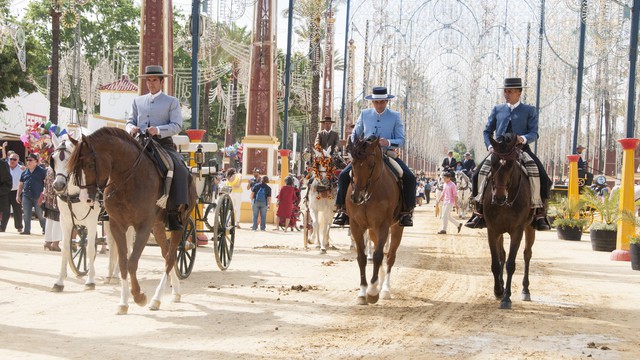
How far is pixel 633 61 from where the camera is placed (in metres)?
18.7

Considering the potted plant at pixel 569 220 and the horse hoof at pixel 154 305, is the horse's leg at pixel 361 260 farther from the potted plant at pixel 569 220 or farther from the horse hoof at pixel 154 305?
the potted plant at pixel 569 220

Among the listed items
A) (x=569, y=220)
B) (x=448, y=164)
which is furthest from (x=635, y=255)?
(x=448, y=164)

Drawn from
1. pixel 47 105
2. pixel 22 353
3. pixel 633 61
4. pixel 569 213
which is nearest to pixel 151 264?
pixel 22 353

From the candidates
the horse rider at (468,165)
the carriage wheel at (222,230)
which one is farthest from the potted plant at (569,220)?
the carriage wheel at (222,230)

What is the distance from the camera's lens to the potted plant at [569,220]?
87.4 ft

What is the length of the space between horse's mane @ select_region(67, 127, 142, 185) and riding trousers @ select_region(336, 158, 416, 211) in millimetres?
2864

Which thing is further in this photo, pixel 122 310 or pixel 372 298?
pixel 372 298

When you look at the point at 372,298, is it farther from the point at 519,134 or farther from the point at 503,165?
the point at 519,134

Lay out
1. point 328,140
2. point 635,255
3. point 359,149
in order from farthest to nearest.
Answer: point 328,140 → point 635,255 → point 359,149

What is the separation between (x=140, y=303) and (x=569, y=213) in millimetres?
19482

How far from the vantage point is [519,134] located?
12492mm

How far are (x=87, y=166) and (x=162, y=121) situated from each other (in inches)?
78.3

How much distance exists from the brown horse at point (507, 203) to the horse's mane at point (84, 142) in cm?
440

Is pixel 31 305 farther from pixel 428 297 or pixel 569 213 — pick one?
pixel 569 213
